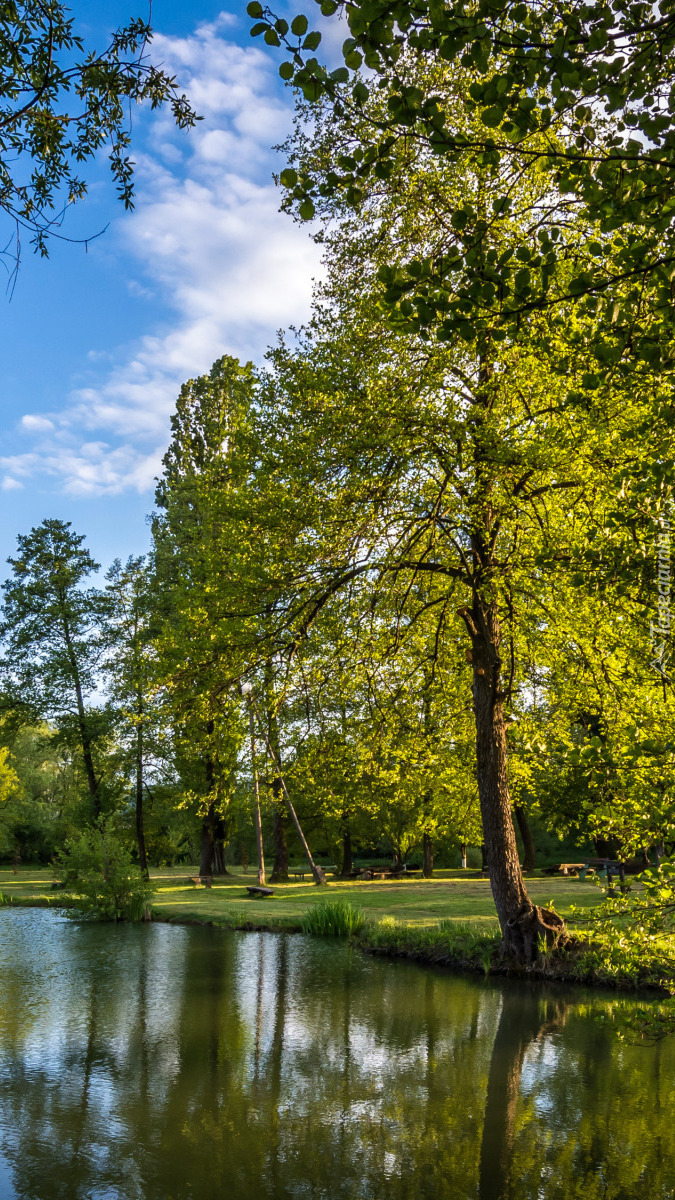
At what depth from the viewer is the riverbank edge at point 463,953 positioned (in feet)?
39.9

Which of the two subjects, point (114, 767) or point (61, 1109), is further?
point (114, 767)

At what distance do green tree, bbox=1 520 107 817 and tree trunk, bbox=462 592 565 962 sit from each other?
68.6 feet

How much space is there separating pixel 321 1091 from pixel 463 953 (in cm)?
672

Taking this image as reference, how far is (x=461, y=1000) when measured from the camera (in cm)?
1164

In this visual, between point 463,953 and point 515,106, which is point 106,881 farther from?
point 515,106

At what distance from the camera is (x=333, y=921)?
695 inches

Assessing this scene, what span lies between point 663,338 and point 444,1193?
233 inches

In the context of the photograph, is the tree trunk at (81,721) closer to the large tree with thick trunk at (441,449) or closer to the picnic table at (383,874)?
the picnic table at (383,874)

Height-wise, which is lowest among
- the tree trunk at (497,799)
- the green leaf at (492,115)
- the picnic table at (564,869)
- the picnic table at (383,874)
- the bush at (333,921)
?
the picnic table at (383,874)

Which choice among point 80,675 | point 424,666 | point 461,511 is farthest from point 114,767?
point 461,511

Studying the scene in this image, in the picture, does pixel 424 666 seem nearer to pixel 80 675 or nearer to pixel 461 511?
pixel 461 511

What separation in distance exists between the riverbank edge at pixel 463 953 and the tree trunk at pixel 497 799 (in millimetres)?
336

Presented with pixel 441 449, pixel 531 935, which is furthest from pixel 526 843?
pixel 441 449
